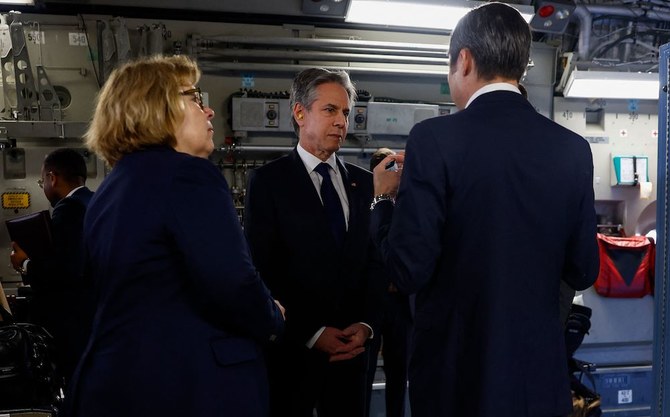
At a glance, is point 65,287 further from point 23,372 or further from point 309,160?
point 309,160

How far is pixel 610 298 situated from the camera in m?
4.89

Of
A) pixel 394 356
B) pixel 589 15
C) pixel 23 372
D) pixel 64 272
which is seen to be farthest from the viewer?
pixel 589 15

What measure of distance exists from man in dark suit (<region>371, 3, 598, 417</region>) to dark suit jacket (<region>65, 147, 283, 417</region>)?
0.46 metres

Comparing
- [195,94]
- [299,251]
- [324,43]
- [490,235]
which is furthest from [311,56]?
[490,235]

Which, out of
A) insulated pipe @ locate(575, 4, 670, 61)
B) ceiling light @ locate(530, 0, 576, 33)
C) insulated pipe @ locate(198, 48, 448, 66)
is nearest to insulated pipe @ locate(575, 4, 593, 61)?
insulated pipe @ locate(575, 4, 670, 61)

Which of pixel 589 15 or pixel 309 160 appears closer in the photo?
pixel 309 160

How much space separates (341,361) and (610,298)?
139 inches

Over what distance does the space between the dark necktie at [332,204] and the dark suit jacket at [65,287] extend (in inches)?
63.3

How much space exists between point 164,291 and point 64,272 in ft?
6.66

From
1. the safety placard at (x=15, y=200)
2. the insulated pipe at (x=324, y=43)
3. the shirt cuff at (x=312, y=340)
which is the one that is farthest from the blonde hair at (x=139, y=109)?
the safety placard at (x=15, y=200)

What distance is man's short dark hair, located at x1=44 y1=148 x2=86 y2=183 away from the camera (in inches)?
132

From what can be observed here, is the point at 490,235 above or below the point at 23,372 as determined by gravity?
above

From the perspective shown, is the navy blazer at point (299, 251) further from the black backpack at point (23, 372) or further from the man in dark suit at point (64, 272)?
the man in dark suit at point (64, 272)

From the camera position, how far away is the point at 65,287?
10.5 feet
